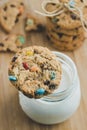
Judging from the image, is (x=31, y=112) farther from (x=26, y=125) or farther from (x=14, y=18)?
(x=14, y=18)

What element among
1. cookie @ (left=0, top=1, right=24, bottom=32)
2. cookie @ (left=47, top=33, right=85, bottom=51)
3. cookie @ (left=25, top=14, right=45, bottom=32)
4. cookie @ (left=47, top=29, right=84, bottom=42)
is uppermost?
cookie @ (left=0, top=1, right=24, bottom=32)

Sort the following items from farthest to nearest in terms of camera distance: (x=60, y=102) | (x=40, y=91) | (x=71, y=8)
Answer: (x=71, y=8)
(x=60, y=102)
(x=40, y=91)

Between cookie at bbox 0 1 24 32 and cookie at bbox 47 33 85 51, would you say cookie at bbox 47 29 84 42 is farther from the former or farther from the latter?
cookie at bbox 0 1 24 32

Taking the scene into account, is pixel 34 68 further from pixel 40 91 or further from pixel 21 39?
pixel 21 39

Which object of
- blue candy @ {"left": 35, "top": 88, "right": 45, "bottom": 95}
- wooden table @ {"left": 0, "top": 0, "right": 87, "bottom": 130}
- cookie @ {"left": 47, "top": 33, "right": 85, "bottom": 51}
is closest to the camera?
blue candy @ {"left": 35, "top": 88, "right": 45, "bottom": 95}

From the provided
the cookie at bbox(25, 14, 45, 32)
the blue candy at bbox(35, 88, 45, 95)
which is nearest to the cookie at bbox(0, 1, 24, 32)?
the cookie at bbox(25, 14, 45, 32)

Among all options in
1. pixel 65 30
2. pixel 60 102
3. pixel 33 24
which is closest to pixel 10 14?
pixel 33 24

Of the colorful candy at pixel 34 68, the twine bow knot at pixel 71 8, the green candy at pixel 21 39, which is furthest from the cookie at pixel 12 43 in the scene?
the colorful candy at pixel 34 68
